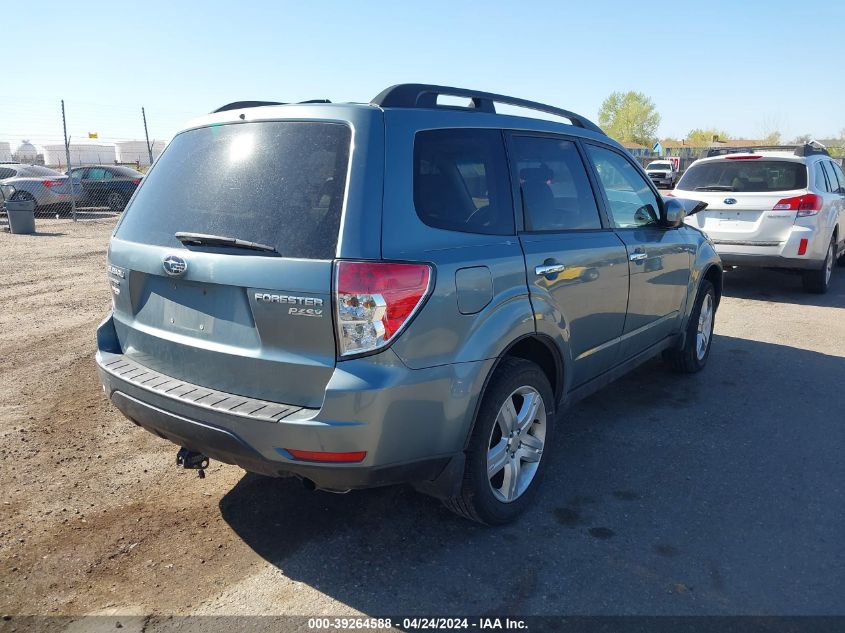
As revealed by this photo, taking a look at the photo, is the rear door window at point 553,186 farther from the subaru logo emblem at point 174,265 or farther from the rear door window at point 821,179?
the rear door window at point 821,179

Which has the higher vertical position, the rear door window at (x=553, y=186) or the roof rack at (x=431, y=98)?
the roof rack at (x=431, y=98)

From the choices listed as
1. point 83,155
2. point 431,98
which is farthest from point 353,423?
point 83,155

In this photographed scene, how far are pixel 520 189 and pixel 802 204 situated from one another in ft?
21.4

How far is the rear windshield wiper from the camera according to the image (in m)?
2.70

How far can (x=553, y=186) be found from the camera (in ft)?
12.5

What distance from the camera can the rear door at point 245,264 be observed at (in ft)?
8.57

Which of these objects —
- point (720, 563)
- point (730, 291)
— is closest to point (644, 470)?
point (720, 563)

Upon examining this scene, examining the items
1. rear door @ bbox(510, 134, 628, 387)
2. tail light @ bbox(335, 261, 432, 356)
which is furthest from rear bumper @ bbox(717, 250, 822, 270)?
tail light @ bbox(335, 261, 432, 356)

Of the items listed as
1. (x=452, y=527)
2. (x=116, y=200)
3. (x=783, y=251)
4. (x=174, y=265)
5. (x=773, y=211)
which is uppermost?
(x=174, y=265)

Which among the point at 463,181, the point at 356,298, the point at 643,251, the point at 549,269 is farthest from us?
the point at 643,251

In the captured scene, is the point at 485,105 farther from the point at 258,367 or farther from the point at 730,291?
the point at 730,291

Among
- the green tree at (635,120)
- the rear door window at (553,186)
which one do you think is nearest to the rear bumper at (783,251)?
the rear door window at (553,186)

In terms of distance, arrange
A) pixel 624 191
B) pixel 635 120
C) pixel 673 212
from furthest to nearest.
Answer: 1. pixel 635 120
2. pixel 673 212
3. pixel 624 191

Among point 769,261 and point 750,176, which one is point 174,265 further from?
point 750,176
